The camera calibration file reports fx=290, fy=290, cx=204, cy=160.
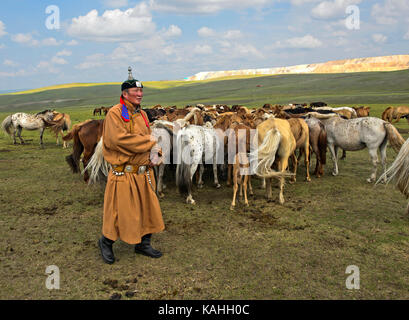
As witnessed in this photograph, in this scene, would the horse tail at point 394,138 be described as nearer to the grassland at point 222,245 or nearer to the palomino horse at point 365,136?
the palomino horse at point 365,136

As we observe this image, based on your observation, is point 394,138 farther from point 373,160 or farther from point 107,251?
point 107,251

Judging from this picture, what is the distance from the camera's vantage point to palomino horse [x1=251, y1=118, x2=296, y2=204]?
5.76 meters

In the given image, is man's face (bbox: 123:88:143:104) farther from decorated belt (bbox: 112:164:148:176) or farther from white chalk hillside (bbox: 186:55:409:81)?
white chalk hillside (bbox: 186:55:409:81)

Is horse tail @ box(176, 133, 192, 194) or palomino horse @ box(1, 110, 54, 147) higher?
palomino horse @ box(1, 110, 54, 147)

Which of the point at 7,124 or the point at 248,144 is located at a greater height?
the point at 7,124

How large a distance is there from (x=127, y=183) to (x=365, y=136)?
6387 millimetres

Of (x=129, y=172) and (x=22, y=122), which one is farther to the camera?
(x=22, y=122)


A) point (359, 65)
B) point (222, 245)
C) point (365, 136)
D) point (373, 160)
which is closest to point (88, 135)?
point (222, 245)

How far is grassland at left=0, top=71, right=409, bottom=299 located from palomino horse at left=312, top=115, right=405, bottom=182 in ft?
2.77

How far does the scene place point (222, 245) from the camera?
14.6 feet

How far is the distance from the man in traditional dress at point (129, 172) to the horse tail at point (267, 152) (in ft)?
8.49

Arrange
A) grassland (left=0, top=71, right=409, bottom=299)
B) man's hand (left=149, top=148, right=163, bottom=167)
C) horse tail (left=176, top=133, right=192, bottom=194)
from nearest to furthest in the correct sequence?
1. grassland (left=0, top=71, right=409, bottom=299)
2. man's hand (left=149, top=148, right=163, bottom=167)
3. horse tail (left=176, top=133, right=192, bottom=194)

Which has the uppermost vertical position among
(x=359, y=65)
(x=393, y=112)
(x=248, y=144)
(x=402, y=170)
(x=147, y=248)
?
(x=359, y=65)

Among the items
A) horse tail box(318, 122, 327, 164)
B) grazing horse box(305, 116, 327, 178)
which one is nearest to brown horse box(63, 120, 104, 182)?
grazing horse box(305, 116, 327, 178)
